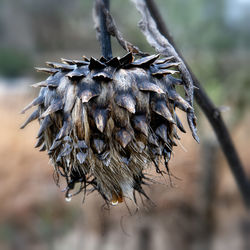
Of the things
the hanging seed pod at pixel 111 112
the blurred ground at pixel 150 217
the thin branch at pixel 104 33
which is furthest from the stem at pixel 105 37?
the blurred ground at pixel 150 217

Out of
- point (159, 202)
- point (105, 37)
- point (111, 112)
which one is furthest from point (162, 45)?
point (159, 202)

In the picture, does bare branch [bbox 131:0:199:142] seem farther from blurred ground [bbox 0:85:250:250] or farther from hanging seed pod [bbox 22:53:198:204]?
blurred ground [bbox 0:85:250:250]

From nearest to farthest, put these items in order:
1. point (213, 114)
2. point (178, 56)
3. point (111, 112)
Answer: point (111, 112), point (178, 56), point (213, 114)

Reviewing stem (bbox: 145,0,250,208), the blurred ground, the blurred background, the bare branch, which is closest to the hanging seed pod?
the bare branch

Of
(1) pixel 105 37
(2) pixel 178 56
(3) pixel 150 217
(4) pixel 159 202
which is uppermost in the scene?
(4) pixel 159 202

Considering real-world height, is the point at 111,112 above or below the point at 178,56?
below

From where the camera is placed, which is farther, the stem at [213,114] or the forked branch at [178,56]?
the stem at [213,114]

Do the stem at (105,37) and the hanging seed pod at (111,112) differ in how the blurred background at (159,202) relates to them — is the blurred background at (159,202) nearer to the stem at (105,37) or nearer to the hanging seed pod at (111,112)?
the stem at (105,37)

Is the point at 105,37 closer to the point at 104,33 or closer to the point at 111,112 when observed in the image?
the point at 104,33

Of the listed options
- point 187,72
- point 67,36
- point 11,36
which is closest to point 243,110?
point 187,72
